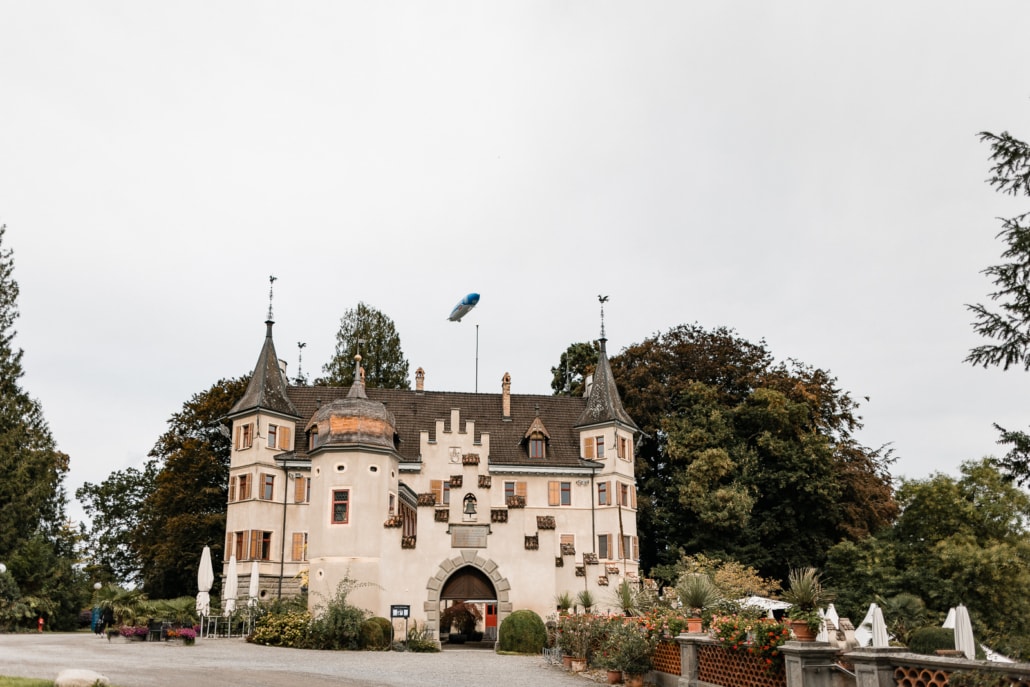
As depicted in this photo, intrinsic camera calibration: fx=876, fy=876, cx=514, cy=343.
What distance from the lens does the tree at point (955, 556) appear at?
3528cm

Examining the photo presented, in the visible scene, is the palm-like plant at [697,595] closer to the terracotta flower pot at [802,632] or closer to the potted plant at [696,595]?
the potted plant at [696,595]

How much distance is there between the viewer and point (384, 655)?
24188mm

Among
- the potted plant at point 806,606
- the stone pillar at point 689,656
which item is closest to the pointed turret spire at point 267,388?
the stone pillar at point 689,656

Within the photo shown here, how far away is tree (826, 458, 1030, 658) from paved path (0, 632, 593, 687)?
19.1m

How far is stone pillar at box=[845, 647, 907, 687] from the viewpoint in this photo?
32.7 feet

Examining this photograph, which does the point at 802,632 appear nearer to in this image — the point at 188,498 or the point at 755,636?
the point at 755,636

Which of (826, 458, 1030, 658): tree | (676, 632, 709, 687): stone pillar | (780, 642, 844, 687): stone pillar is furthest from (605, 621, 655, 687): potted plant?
(826, 458, 1030, 658): tree

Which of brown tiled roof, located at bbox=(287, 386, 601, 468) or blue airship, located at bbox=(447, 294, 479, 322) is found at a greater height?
blue airship, located at bbox=(447, 294, 479, 322)

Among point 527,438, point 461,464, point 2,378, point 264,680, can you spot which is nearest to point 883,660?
point 264,680

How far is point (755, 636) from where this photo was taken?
513 inches

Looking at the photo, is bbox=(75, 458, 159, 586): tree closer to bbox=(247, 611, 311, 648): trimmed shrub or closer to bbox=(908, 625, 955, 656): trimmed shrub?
bbox=(247, 611, 311, 648): trimmed shrub

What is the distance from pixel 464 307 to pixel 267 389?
47.6 ft

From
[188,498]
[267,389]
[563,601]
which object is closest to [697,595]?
[563,601]

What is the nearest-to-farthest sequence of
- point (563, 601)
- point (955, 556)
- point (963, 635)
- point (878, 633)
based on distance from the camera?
point (878, 633), point (963, 635), point (563, 601), point (955, 556)
